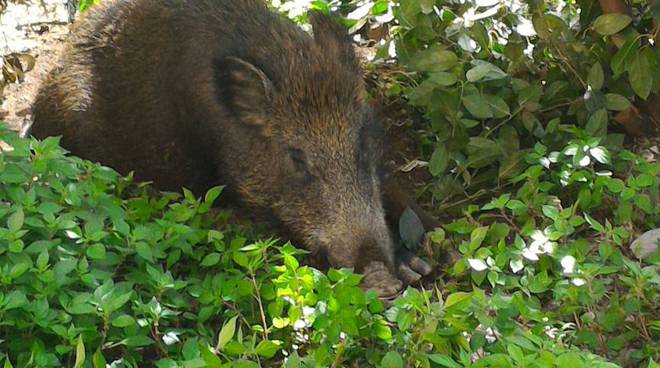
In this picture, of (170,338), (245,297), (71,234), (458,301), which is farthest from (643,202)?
(71,234)

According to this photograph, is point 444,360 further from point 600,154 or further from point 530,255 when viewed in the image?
point 600,154

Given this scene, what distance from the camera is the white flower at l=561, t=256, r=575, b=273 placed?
11.4 ft

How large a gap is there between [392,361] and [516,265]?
802 mm

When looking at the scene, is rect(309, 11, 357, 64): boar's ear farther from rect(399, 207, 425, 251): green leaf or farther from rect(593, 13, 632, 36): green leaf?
rect(593, 13, 632, 36): green leaf

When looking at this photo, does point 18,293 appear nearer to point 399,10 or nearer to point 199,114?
point 199,114

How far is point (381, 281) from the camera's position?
3.91 metres

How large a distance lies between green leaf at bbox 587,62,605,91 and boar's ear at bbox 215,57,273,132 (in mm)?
1425

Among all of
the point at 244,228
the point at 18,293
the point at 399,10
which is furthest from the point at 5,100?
the point at 18,293

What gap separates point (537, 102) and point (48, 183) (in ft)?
7.34

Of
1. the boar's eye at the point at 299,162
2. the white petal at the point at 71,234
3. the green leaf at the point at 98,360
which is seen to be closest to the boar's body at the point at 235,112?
the boar's eye at the point at 299,162

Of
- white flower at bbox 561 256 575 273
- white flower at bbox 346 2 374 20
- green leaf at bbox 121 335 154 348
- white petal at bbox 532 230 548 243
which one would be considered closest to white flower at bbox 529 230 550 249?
white petal at bbox 532 230 548 243

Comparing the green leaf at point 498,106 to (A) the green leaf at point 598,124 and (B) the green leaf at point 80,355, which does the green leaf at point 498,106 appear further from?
(B) the green leaf at point 80,355

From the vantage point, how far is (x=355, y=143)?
4223mm

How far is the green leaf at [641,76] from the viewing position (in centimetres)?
429
